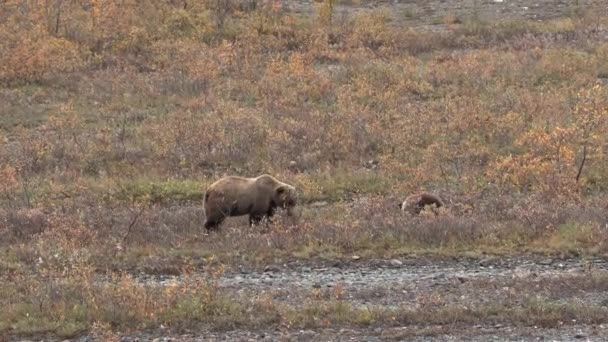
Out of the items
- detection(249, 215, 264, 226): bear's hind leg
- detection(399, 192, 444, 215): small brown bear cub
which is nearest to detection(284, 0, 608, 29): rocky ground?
detection(399, 192, 444, 215): small brown bear cub

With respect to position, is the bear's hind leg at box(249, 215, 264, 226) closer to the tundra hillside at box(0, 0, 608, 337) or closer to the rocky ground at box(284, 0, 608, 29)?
the tundra hillside at box(0, 0, 608, 337)

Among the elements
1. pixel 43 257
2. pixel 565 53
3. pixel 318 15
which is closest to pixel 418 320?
pixel 43 257

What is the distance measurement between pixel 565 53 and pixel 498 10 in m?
8.47

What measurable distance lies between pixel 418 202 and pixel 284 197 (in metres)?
2.02

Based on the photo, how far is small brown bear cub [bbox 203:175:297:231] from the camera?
1312 centimetres

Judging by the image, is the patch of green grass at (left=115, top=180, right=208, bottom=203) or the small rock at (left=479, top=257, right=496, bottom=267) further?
the patch of green grass at (left=115, top=180, right=208, bottom=203)

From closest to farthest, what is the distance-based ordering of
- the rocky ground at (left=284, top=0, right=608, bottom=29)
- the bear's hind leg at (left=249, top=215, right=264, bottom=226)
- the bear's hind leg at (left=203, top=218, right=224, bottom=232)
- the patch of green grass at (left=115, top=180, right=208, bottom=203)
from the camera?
the bear's hind leg at (left=203, top=218, right=224, bottom=232) < the bear's hind leg at (left=249, top=215, right=264, bottom=226) < the patch of green grass at (left=115, top=180, right=208, bottom=203) < the rocky ground at (left=284, top=0, right=608, bottom=29)

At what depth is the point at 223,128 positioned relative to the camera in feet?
61.8

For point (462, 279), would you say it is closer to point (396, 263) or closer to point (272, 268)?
point (396, 263)

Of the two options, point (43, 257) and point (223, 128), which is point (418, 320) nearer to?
point (43, 257)

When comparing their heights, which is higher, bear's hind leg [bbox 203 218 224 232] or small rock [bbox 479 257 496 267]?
small rock [bbox 479 257 496 267]

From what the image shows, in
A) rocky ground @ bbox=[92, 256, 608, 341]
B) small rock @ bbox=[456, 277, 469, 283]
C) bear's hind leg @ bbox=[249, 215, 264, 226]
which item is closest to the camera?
rocky ground @ bbox=[92, 256, 608, 341]

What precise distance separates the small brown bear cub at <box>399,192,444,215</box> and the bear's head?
5.52ft

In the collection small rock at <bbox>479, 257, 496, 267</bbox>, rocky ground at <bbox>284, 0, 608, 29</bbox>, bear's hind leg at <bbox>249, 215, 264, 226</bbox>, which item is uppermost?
small rock at <bbox>479, 257, 496, 267</bbox>
